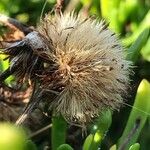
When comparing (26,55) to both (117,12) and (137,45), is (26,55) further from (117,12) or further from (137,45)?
(117,12)

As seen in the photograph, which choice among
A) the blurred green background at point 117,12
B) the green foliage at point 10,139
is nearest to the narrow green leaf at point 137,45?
the blurred green background at point 117,12

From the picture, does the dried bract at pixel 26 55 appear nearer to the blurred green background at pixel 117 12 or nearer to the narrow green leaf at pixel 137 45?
the narrow green leaf at pixel 137 45

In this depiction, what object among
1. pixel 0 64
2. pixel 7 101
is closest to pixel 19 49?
pixel 0 64

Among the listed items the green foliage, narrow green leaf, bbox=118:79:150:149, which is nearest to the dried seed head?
narrow green leaf, bbox=118:79:150:149

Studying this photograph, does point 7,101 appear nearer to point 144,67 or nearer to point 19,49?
point 19,49

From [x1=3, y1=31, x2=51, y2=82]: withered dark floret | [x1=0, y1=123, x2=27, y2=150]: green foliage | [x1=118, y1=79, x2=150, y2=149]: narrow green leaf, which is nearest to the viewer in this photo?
[x1=0, y1=123, x2=27, y2=150]: green foliage

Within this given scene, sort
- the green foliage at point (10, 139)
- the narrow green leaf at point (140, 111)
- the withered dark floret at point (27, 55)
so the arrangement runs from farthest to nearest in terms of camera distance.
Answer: the narrow green leaf at point (140, 111) → the withered dark floret at point (27, 55) → the green foliage at point (10, 139)

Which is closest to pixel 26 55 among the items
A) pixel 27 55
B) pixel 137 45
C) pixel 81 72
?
pixel 27 55

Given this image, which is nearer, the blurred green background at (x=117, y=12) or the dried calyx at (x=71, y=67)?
the dried calyx at (x=71, y=67)

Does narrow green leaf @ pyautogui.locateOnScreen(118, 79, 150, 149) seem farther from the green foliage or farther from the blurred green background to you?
the green foliage
